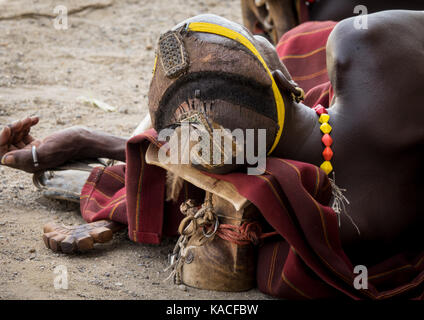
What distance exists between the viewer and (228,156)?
1812 millimetres

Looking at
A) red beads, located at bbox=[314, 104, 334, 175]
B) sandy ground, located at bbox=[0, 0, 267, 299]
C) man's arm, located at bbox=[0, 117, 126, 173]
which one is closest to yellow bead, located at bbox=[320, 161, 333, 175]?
red beads, located at bbox=[314, 104, 334, 175]

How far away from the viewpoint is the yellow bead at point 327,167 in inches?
77.4

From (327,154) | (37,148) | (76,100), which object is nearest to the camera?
(327,154)

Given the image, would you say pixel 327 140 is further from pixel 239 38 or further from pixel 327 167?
pixel 239 38

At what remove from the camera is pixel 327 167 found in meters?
1.96

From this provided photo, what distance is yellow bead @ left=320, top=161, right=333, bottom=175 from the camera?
196 centimetres

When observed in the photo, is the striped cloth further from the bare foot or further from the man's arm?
the man's arm

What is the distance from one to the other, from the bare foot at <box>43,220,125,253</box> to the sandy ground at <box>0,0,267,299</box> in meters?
0.04

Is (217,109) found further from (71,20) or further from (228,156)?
(71,20)

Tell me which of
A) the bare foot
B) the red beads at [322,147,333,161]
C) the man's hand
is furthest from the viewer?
the man's hand

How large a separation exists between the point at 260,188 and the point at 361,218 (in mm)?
418

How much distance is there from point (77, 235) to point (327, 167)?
1.02 m

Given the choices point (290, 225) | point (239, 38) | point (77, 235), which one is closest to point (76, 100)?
point (77, 235)

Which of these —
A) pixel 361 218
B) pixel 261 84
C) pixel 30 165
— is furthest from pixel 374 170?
pixel 30 165
